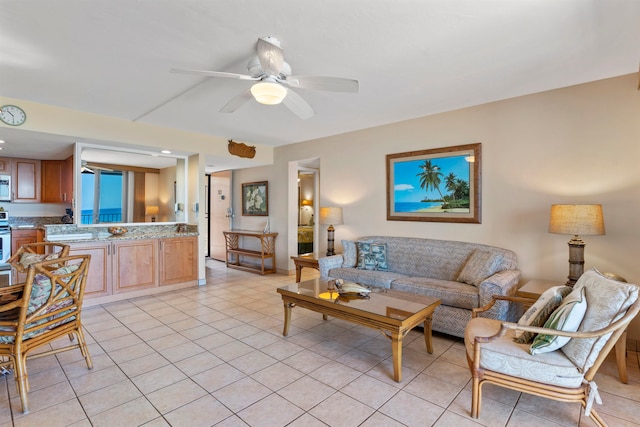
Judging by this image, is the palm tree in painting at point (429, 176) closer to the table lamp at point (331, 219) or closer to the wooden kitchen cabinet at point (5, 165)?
the table lamp at point (331, 219)

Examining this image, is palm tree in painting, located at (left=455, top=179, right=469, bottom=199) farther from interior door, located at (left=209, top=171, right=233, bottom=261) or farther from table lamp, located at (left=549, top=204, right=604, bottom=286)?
interior door, located at (left=209, top=171, right=233, bottom=261)

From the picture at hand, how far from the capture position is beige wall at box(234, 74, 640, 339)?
282 cm

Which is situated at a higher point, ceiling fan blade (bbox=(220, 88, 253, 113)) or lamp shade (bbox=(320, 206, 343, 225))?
ceiling fan blade (bbox=(220, 88, 253, 113))

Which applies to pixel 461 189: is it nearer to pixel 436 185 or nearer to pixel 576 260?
pixel 436 185

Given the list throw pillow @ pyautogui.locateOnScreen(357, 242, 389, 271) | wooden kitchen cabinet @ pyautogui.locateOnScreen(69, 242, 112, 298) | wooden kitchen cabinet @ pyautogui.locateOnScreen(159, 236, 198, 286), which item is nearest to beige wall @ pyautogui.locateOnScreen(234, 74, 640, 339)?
throw pillow @ pyautogui.locateOnScreen(357, 242, 389, 271)

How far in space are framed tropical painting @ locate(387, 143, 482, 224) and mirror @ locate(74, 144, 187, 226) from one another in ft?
11.7

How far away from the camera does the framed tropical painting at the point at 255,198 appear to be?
20.7 feet

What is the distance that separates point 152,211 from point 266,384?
12.9 ft

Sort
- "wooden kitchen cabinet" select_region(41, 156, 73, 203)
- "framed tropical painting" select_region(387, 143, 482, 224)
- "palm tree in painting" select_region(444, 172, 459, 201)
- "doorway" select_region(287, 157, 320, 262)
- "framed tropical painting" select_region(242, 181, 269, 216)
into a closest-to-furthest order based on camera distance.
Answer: "framed tropical painting" select_region(387, 143, 482, 224)
"palm tree in painting" select_region(444, 172, 459, 201)
"wooden kitchen cabinet" select_region(41, 156, 73, 203)
"doorway" select_region(287, 157, 320, 262)
"framed tropical painting" select_region(242, 181, 269, 216)

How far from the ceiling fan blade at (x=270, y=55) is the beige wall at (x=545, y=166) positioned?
254 centimetres

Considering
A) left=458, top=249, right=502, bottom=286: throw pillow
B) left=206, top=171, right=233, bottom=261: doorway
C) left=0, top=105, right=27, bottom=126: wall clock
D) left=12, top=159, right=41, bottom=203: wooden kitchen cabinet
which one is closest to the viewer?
left=458, top=249, right=502, bottom=286: throw pillow

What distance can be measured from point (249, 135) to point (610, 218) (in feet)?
15.4

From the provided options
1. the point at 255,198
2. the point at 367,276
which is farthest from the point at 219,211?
the point at 367,276

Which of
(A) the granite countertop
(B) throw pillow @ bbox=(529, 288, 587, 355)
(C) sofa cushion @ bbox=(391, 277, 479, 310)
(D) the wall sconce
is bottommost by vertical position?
(C) sofa cushion @ bbox=(391, 277, 479, 310)
